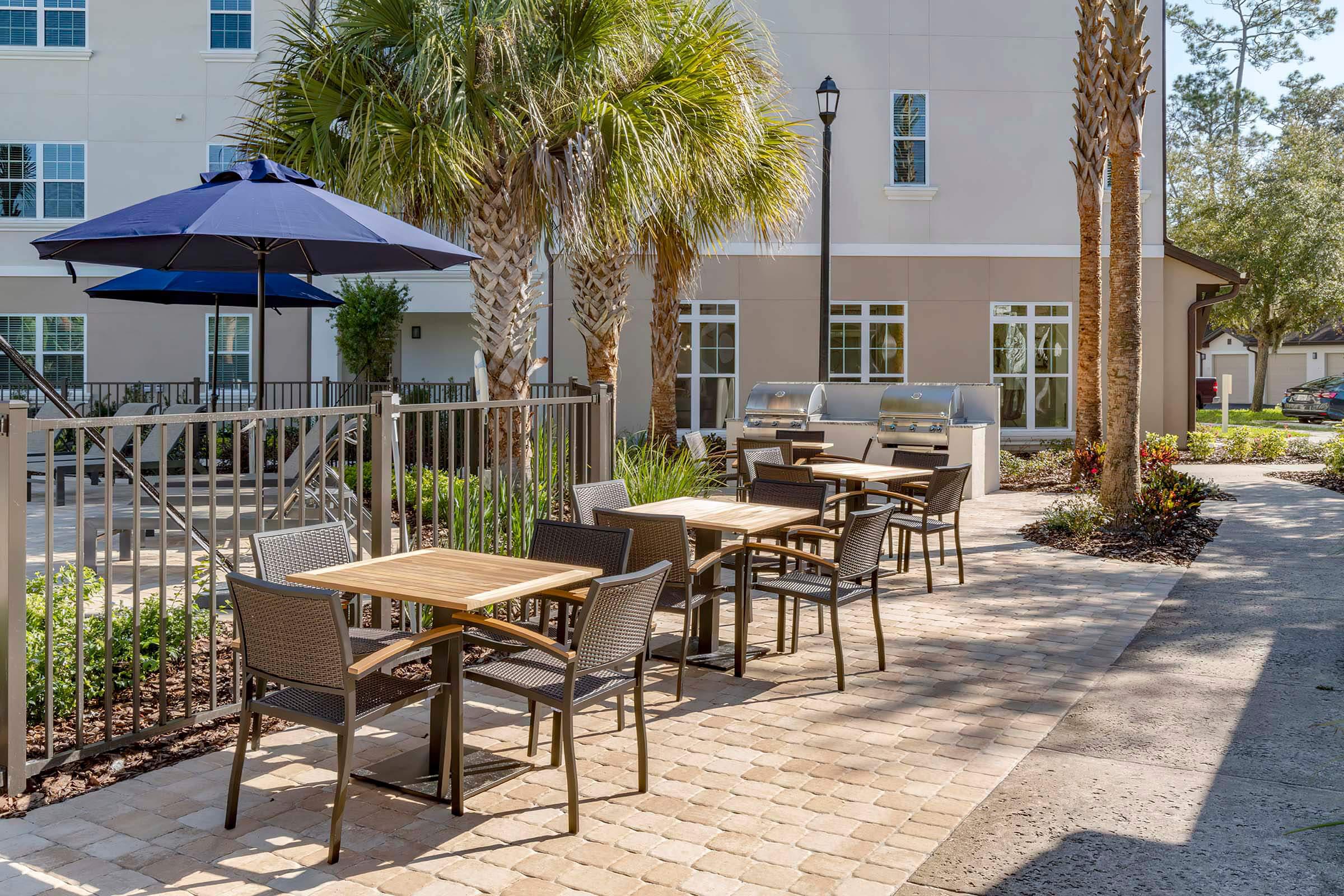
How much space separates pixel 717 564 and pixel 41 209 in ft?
63.9

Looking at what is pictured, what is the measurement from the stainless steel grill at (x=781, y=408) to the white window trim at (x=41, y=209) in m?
13.4

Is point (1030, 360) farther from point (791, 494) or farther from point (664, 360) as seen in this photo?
point (791, 494)

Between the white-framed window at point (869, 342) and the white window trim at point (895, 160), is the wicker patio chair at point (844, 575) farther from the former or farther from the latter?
the white window trim at point (895, 160)

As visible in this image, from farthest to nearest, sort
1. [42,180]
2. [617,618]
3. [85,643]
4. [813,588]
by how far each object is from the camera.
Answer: [42,180] < [813,588] < [85,643] < [617,618]

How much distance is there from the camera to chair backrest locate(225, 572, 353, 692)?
3.72m

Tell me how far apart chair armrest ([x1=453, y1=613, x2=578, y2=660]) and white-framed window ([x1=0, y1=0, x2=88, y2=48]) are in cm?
2091

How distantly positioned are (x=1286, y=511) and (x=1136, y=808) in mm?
10528

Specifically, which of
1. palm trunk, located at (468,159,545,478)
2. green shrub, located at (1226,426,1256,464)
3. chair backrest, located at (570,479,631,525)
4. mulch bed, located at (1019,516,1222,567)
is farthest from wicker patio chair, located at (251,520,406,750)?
green shrub, located at (1226,426,1256,464)

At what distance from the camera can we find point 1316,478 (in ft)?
55.6

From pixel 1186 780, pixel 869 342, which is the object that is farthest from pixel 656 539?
pixel 869 342

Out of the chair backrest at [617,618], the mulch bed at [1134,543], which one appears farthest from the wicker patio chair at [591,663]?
the mulch bed at [1134,543]

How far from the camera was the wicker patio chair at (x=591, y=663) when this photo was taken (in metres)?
4.08

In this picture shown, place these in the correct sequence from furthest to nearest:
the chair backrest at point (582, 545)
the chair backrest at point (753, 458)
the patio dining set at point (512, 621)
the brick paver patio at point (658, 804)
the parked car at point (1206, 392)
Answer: the parked car at point (1206, 392) → the chair backrest at point (753, 458) → the chair backrest at point (582, 545) → the patio dining set at point (512, 621) → the brick paver patio at point (658, 804)

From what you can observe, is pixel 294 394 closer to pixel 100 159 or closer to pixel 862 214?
pixel 100 159
